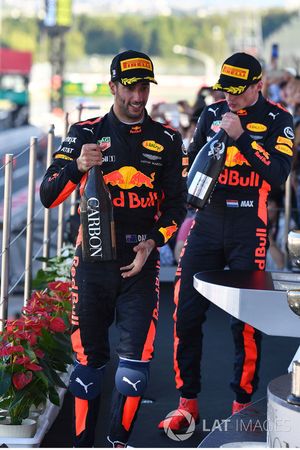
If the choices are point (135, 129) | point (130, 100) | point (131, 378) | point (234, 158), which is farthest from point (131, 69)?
point (131, 378)

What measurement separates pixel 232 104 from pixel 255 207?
511 millimetres

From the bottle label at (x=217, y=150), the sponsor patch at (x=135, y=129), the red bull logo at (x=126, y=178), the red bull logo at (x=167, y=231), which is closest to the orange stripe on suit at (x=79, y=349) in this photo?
the red bull logo at (x=167, y=231)

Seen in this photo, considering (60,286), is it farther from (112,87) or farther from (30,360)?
(112,87)

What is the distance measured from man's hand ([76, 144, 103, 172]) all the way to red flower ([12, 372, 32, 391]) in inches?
38.6

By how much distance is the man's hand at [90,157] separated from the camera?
4.46 metres

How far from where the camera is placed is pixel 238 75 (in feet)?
16.8

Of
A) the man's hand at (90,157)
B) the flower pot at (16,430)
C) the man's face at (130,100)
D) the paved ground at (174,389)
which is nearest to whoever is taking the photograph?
the man's hand at (90,157)

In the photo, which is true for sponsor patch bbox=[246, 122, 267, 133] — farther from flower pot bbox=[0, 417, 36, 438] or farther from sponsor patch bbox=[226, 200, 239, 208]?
flower pot bbox=[0, 417, 36, 438]

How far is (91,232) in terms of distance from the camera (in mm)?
4520

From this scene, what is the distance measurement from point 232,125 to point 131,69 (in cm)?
58

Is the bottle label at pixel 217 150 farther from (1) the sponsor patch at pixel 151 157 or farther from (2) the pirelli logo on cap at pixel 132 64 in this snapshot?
(2) the pirelli logo on cap at pixel 132 64

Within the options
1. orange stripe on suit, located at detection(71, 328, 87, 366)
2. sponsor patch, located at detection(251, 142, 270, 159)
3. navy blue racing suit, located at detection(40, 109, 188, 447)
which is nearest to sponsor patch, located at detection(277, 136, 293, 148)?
sponsor patch, located at detection(251, 142, 270, 159)

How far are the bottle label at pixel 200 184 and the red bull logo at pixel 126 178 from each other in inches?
14.9

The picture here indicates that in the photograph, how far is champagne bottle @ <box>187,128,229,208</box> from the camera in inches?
195
